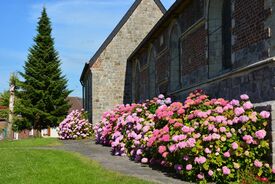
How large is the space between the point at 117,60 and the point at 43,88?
10.1m

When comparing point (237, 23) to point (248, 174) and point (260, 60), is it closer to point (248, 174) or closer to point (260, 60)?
point (260, 60)

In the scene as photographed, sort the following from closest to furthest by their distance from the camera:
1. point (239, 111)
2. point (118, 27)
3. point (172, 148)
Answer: point (239, 111), point (172, 148), point (118, 27)

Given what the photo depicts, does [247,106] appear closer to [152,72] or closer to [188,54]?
[188,54]

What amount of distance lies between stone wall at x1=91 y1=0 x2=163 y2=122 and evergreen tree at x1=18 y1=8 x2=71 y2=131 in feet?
29.4

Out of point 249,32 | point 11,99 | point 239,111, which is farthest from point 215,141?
point 11,99

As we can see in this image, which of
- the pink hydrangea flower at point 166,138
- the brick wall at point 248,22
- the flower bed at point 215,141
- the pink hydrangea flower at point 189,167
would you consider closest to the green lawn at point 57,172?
the pink hydrangea flower at point 189,167

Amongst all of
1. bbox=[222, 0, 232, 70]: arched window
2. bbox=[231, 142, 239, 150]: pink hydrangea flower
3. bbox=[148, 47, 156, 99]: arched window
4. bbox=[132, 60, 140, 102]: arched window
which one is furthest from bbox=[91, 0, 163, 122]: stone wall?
bbox=[231, 142, 239, 150]: pink hydrangea flower

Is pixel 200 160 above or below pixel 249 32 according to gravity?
below

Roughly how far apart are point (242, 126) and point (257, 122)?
0.27 metres

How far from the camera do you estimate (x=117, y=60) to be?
90.4ft

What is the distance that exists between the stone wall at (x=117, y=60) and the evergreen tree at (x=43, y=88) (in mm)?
8954

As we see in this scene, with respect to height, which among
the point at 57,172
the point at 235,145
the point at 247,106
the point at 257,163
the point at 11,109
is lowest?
the point at 57,172

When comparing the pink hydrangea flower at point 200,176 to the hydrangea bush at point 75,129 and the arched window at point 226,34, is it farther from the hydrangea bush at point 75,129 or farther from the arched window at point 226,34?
the hydrangea bush at point 75,129

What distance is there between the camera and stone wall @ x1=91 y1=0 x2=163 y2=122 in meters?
26.9
